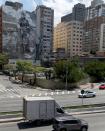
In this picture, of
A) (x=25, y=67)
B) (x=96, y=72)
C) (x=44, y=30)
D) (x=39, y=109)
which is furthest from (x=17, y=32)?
(x=39, y=109)

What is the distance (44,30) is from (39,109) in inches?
6313

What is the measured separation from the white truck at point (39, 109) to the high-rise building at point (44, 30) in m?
152

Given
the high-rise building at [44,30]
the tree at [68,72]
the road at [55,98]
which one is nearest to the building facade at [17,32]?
the high-rise building at [44,30]

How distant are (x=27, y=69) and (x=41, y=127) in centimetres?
7108

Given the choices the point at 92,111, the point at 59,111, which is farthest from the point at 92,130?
the point at 92,111

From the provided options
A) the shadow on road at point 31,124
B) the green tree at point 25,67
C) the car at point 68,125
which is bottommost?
the shadow on road at point 31,124

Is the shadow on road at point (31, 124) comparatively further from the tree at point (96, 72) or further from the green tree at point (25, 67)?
the green tree at point (25, 67)

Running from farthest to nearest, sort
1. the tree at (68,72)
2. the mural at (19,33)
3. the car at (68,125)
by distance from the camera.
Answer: the mural at (19,33)
the tree at (68,72)
the car at (68,125)

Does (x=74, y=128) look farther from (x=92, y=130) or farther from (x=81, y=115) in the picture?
(x=81, y=115)

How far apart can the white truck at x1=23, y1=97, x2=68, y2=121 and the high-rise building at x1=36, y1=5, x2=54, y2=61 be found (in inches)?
5987

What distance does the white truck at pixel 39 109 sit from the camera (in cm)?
3103

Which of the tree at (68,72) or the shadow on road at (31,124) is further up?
the tree at (68,72)

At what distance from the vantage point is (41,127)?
3052 centimetres

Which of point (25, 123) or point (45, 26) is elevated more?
point (45, 26)
